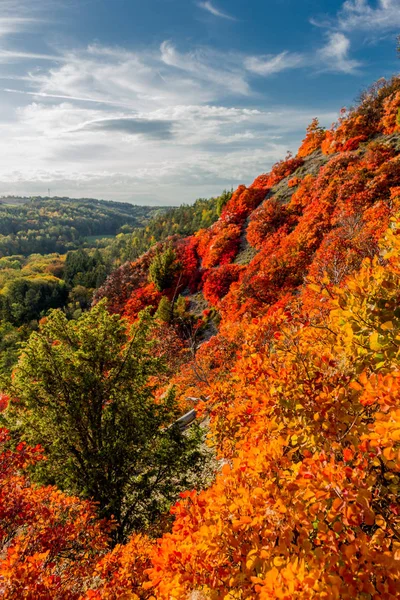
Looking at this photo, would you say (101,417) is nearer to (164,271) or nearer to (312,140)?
(164,271)

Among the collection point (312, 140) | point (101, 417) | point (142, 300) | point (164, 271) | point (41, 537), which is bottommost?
point (142, 300)

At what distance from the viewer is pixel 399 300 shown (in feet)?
11.5

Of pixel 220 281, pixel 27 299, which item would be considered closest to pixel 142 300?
pixel 220 281

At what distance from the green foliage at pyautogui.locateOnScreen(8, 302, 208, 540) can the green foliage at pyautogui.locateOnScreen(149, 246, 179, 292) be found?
112 ft

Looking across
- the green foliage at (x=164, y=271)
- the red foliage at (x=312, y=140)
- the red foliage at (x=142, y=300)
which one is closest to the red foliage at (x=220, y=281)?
the green foliage at (x=164, y=271)

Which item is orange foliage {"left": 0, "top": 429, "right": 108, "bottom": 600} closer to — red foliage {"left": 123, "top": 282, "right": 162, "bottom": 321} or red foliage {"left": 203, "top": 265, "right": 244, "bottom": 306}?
red foliage {"left": 203, "top": 265, "right": 244, "bottom": 306}

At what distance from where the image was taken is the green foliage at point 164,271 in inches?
1864

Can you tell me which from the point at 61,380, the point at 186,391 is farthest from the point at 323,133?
the point at 61,380

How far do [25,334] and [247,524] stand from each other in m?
83.7

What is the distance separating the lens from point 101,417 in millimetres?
12688

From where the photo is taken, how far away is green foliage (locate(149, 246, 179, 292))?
47344 millimetres

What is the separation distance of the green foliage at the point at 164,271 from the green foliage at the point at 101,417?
112 feet

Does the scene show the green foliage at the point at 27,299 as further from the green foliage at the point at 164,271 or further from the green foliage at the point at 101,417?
the green foliage at the point at 101,417

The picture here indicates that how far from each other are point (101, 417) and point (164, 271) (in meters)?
35.8
